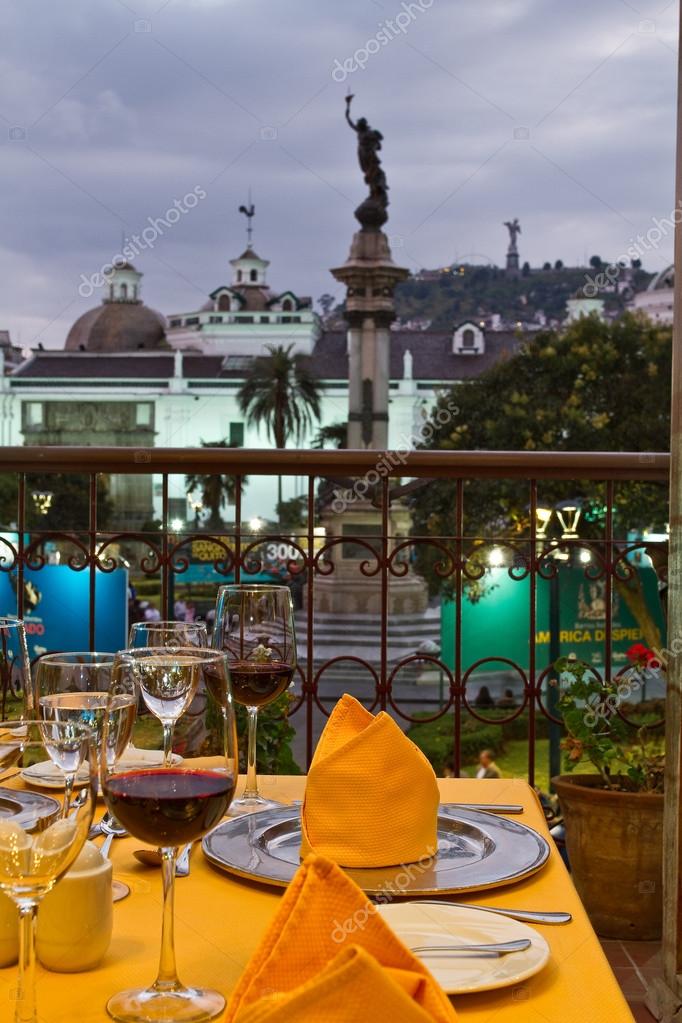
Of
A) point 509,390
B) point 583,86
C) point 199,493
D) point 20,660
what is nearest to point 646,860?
point 20,660

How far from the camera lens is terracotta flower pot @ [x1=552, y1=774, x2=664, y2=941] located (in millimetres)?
3031

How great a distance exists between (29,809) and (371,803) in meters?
0.42

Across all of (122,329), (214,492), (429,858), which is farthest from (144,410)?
(429,858)

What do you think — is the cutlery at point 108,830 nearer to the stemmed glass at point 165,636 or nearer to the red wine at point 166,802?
the stemmed glass at point 165,636

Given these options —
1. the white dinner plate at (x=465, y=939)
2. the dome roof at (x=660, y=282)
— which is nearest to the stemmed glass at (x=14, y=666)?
the white dinner plate at (x=465, y=939)

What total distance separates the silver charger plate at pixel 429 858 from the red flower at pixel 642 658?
6.98 ft

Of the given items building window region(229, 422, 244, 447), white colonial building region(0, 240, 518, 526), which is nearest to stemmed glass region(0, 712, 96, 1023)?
white colonial building region(0, 240, 518, 526)

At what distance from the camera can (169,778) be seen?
91cm

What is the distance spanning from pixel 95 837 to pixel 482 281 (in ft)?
179

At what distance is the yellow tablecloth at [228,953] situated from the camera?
2.95 ft

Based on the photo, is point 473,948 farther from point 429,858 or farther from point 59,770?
point 59,770

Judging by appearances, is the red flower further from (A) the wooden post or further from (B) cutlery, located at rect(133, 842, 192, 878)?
(B) cutlery, located at rect(133, 842, 192, 878)

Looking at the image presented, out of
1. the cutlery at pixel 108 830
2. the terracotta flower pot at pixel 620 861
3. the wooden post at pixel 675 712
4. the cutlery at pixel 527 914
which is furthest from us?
the terracotta flower pot at pixel 620 861

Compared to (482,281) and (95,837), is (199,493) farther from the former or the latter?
(95,837)
